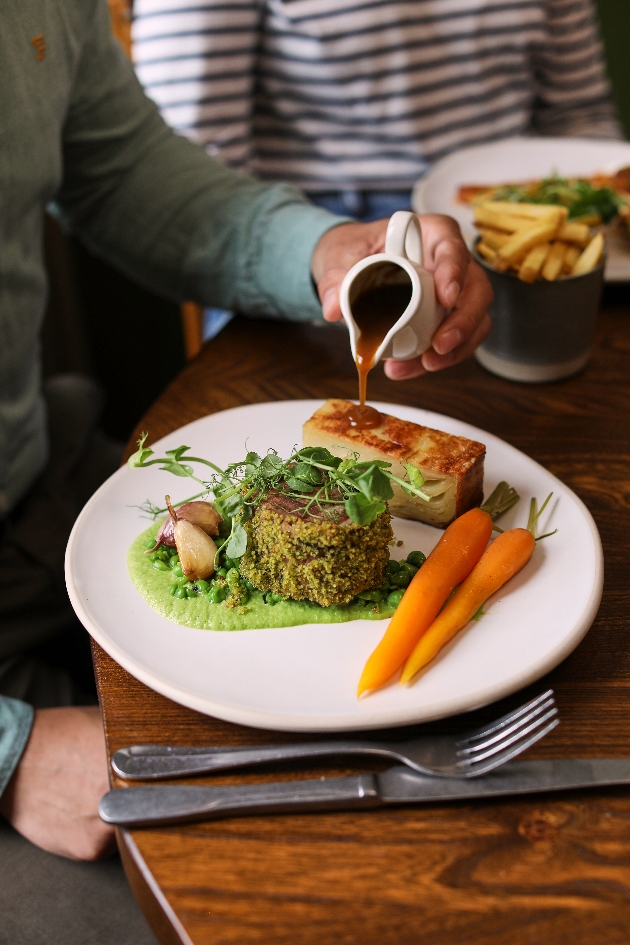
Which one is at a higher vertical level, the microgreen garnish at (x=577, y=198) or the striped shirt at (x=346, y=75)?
the striped shirt at (x=346, y=75)

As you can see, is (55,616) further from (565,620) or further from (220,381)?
(565,620)

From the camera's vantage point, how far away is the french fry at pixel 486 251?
178 cm

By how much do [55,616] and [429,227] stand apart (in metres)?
1.15

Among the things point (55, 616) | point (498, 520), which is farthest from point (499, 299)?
point (55, 616)

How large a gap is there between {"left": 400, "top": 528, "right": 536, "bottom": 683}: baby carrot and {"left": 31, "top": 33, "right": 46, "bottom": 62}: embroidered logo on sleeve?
Result: 52.4 inches

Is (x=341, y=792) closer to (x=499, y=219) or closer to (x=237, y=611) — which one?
(x=237, y=611)

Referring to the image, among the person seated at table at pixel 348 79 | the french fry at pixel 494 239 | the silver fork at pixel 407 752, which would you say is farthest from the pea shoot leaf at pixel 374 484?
the person seated at table at pixel 348 79

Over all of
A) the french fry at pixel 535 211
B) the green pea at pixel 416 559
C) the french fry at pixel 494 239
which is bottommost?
the green pea at pixel 416 559

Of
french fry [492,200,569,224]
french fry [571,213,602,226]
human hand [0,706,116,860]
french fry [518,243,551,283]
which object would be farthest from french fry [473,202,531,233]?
human hand [0,706,116,860]

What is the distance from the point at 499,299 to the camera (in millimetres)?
1753

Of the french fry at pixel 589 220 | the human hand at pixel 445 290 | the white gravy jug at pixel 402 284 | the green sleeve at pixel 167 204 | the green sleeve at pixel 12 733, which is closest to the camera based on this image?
the green sleeve at pixel 12 733

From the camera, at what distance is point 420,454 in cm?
142

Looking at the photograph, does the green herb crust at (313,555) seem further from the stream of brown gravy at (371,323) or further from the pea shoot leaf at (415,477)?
the stream of brown gravy at (371,323)

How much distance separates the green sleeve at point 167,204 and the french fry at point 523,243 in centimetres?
42
